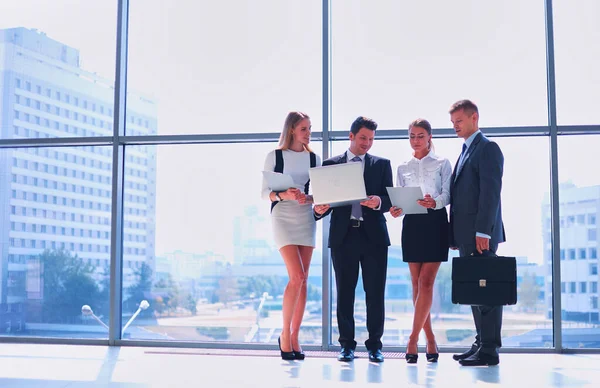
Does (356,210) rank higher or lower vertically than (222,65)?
lower

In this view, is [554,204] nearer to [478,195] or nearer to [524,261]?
[524,261]

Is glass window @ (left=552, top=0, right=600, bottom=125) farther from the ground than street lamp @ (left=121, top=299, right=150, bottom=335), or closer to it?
farther from the ground

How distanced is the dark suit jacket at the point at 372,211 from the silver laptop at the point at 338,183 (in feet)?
0.71

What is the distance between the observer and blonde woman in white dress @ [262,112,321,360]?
4074 mm

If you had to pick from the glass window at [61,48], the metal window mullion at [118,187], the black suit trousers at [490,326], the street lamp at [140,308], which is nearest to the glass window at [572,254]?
the black suit trousers at [490,326]

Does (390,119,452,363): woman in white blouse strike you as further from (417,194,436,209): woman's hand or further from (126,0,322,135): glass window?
(126,0,322,135): glass window

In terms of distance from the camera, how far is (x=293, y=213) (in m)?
4.10

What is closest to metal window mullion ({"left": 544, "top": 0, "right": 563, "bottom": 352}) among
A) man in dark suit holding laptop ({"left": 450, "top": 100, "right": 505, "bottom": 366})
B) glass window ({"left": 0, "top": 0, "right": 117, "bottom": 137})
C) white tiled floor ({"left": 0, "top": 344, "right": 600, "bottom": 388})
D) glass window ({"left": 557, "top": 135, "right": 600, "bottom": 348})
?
glass window ({"left": 557, "top": 135, "right": 600, "bottom": 348})

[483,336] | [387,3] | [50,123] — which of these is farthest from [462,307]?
[50,123]

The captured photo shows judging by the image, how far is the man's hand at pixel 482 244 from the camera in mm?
3743

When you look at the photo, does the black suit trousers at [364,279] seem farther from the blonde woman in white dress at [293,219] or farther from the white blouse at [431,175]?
the white blouse at [431,175]

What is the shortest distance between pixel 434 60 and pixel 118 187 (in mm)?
2445

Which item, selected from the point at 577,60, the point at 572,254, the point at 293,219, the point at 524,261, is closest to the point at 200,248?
the point at 293,219

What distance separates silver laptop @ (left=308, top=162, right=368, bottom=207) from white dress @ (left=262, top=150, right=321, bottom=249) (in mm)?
314
